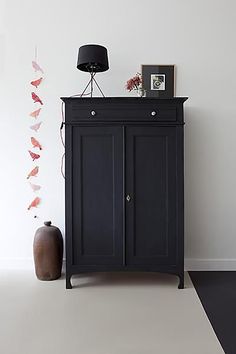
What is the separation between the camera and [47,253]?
10.2 ft

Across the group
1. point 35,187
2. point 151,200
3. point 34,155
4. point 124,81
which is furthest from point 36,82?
point 151,200

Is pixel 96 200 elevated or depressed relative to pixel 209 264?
elevated

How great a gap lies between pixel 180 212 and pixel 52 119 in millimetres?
1458

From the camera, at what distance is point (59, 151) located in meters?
3.44

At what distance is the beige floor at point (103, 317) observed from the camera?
2051mm

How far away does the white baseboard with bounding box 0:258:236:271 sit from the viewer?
344cm

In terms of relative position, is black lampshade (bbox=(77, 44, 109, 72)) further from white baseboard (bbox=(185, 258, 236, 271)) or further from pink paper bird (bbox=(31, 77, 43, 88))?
white baseboard (bbox=(185, 258, 236, 271))

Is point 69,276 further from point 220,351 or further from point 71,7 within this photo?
point 71,7

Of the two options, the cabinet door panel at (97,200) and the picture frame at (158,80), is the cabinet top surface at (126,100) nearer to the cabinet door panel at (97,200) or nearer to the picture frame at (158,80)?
the cabinet door panel at (97,200)

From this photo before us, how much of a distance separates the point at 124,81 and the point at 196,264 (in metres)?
1.83

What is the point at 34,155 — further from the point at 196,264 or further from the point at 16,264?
the point at 196,264

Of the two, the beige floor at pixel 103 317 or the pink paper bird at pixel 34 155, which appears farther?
the pink paper bird at pixel 34 155

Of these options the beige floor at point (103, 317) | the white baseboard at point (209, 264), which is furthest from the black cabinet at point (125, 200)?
the white baseboard at point (209, 264)

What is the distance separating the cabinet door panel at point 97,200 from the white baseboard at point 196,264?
2.43ft
